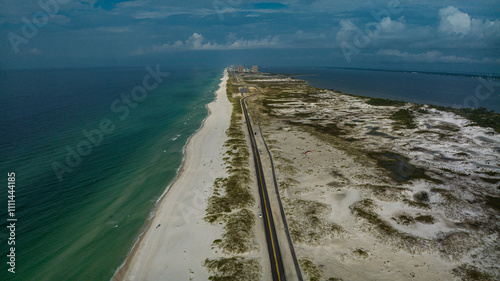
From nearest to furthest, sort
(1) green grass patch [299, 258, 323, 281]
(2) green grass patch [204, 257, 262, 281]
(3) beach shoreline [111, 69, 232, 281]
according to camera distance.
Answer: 1. (2) green grass patch [204, 257, 262, 281]
2. (1) green grass patch [299, 258, 323, 281]
3. (3) beach shoreline [111, 69, 232, 281]

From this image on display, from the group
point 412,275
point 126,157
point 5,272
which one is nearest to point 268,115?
point 126,157

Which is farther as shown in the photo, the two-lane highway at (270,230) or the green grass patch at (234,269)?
the two-lane highway at (270,230)

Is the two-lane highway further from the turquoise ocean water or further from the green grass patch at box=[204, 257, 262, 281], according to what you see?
the turquoise ocean water

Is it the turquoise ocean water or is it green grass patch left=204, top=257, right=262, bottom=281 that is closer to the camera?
green grass patch left=204, top=257, right=262, bottom=281

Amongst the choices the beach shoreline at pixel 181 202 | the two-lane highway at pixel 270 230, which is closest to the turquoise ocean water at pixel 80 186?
the beach shoreline at pixel 181 202

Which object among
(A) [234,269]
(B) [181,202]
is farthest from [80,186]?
(A) [234,269]

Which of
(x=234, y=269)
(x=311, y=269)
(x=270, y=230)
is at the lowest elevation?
(x=234, y=269)

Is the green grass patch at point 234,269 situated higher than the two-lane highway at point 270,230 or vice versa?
the two-lane highway at point 270,230

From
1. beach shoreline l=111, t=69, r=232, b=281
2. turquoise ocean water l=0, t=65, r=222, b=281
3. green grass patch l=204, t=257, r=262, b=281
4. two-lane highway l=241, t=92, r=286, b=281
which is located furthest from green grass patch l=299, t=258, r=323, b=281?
turquoise ocean water l=0, t=65, r=222, b=281

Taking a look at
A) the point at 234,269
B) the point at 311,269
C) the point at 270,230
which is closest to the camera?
the point at 234,269

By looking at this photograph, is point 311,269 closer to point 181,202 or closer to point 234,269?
point 234,269

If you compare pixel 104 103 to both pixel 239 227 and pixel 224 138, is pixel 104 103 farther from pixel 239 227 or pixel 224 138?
pixel 239 227

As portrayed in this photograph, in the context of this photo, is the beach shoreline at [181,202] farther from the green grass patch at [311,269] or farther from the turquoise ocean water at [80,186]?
the green grass patch at [311,269]
